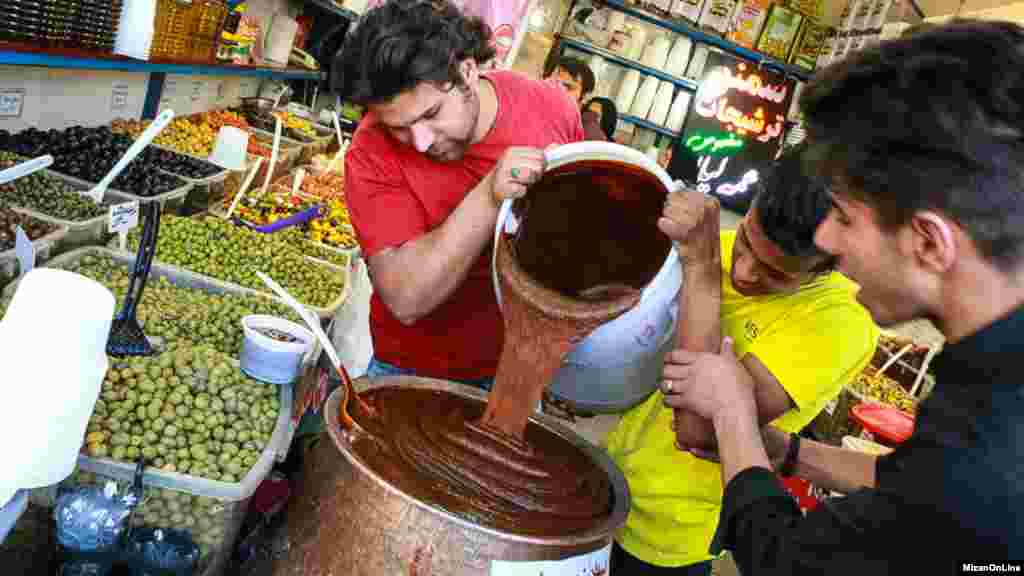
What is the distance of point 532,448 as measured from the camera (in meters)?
1.67

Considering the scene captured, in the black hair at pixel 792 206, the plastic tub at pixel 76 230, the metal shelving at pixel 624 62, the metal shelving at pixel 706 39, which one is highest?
the metal shelving at pixel 706 39

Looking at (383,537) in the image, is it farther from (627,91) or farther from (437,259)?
(627,91)

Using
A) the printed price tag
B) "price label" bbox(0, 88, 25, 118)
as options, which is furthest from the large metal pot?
"price label" bbox(0, 88, 25, 118)

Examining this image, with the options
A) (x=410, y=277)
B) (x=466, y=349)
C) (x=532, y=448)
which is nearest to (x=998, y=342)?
(x=532, y=448)

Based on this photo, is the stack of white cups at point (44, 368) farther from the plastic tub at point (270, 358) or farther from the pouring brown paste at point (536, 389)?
the plastic tub at point (270, 358)

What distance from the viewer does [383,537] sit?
1295 mm

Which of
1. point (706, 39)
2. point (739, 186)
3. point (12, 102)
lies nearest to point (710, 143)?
point (739, 186)

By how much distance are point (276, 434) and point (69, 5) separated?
1816 mm

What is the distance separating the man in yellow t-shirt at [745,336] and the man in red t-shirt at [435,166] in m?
0.41

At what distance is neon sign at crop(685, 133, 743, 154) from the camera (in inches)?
351

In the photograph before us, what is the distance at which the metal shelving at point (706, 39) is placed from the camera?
8.71 metres

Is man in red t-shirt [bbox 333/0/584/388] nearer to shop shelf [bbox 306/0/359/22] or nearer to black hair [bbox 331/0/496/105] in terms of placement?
black hair [bbox 331/0/496/105]

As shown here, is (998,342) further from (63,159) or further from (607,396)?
(63,159)
